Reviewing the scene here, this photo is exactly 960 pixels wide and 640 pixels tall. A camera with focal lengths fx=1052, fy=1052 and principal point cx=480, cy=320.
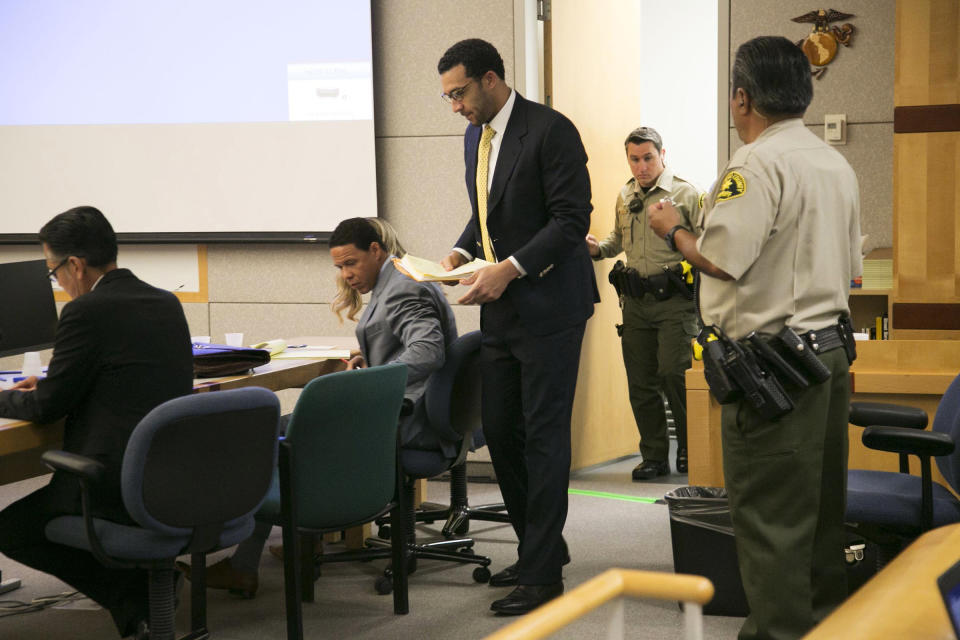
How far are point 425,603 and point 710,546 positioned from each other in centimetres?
88

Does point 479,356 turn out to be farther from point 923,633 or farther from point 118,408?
point 923,633

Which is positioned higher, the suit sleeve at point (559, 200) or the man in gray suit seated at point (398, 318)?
the suit sleeve at point (559, 200)

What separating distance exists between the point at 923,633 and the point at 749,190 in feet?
4.04

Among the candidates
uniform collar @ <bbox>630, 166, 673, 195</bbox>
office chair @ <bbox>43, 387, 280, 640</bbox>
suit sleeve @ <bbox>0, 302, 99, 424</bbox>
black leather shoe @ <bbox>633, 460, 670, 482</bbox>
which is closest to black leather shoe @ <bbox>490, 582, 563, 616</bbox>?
office chair @ <bbox>43, 387, 280, 640</bbox>

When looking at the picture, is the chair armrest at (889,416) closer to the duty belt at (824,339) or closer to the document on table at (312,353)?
the duty belt at (824,339)

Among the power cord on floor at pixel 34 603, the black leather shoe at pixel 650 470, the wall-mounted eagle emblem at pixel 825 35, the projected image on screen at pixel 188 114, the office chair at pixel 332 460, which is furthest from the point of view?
the projected image on screen at pixel 188 114

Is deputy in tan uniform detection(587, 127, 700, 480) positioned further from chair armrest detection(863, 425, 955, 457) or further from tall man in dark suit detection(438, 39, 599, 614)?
chair armrest detection(863, 425, 955, 457)

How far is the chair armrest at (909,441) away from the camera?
249 cm

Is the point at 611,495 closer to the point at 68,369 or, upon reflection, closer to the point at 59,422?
the point at 59,422

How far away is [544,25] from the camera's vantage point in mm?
4809

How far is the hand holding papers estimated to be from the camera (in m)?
2.87

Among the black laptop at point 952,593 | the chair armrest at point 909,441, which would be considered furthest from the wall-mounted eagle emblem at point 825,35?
the black laptop at point 952,593

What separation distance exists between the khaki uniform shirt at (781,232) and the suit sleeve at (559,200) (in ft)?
2.21

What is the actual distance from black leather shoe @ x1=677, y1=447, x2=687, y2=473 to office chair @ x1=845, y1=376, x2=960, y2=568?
211cm
